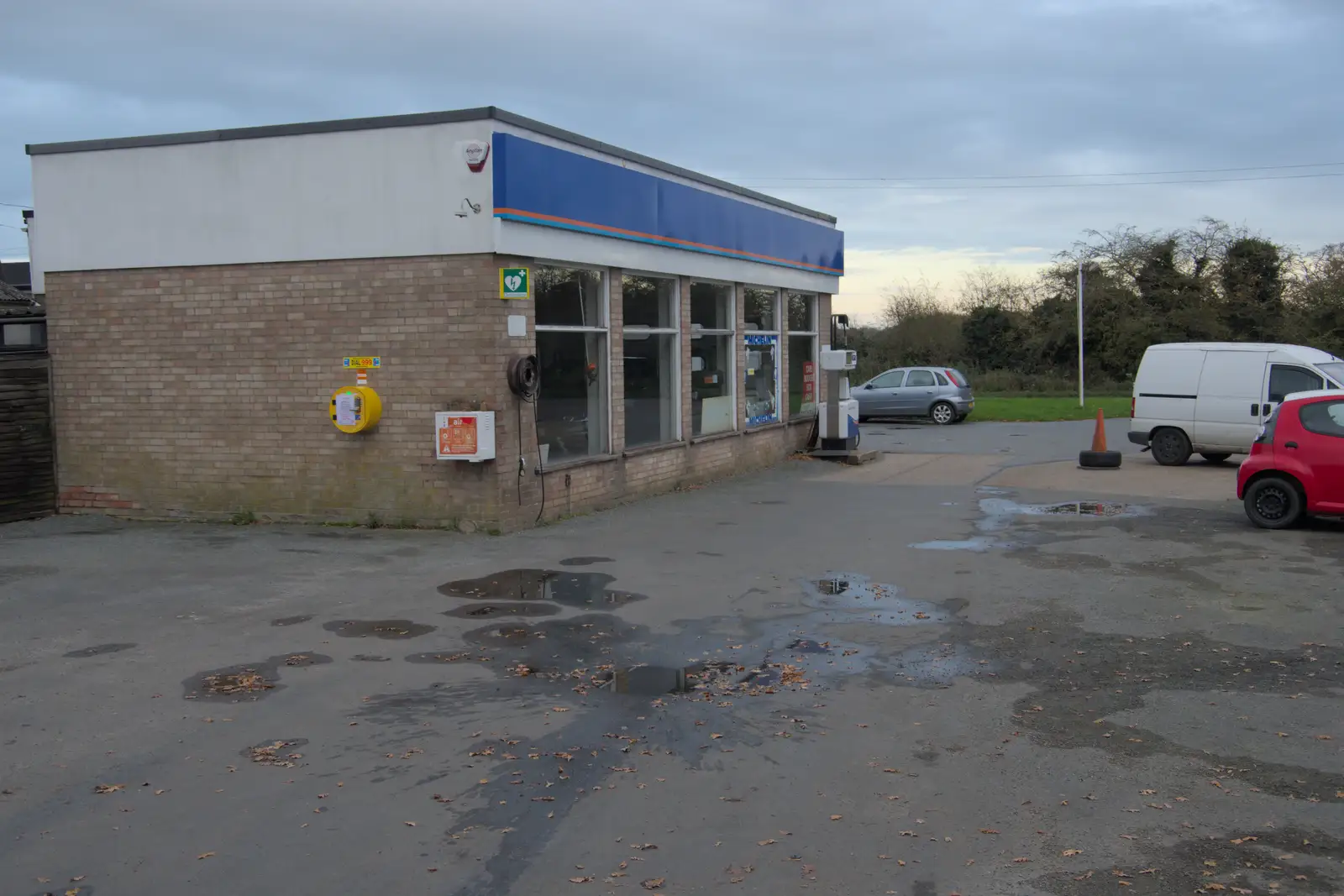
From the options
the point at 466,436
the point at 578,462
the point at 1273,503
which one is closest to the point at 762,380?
the point at 578,462

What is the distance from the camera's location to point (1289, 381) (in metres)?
18.7

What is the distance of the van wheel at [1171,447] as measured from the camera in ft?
66.4

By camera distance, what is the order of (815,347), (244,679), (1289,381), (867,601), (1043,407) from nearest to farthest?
(244,679) < (867,601) < (1289,381) < (815,347) < (1043,407)

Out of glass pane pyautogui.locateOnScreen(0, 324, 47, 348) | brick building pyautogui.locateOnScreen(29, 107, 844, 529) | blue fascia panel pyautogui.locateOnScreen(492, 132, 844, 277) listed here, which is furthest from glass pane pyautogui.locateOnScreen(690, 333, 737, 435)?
glass pane pyautogui.locateOnScreen(0, 324, 47, 348)

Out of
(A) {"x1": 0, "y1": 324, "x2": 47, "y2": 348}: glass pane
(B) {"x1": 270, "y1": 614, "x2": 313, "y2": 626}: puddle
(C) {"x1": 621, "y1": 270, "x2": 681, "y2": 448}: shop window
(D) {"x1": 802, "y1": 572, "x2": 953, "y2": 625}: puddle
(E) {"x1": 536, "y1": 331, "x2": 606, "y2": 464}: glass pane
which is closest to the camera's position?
(B) {"x1": 270, "y1": 614, "x2": 313, "y2": 626}: puddle

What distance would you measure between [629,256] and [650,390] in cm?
211

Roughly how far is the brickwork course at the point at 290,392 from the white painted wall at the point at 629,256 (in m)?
0.29

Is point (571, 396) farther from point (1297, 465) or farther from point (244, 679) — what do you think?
point (1297, 465)

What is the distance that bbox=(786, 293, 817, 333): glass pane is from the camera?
75.4 feet

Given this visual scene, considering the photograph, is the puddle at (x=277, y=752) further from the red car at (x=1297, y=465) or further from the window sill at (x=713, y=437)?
the window sill at (x=713, y=437)

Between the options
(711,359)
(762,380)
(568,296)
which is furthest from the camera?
(762,380)

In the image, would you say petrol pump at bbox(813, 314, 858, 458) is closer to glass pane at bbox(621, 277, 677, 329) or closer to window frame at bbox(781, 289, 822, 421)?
window frame at bbox(781, 289, 822, 421)

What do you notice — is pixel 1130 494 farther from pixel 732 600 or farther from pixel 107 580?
pixel 107 580

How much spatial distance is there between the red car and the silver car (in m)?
19.0
